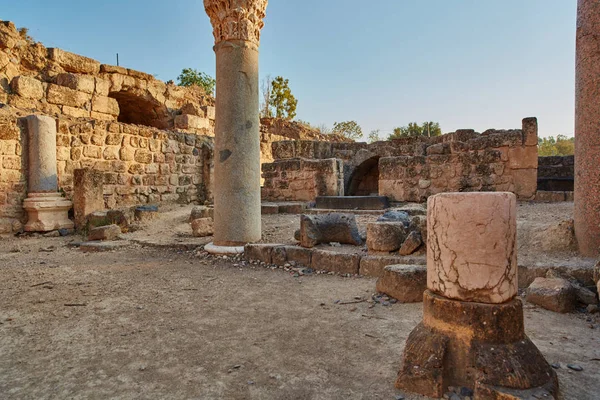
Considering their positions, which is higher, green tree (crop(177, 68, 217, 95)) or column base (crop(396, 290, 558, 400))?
green tree (crop(177, 68, 217, 95))

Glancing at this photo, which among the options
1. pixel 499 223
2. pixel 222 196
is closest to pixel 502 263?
pixel 499 223

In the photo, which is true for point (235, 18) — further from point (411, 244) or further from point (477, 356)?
point (477, 356)

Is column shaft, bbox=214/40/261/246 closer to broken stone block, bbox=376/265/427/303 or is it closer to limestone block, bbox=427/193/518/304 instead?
broken stone block, bbox=376/265/427/303

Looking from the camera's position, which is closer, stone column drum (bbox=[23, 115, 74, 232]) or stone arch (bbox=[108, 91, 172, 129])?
stone column drum (bbox=[23, 115, 74, 232])

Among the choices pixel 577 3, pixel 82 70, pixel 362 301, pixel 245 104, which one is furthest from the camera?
pixel 82 70

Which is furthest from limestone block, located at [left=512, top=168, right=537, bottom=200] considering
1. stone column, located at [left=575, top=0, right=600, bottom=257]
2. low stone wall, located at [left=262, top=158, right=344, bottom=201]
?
stone column, located at [left=575, top=0, right=600, bottom=257]

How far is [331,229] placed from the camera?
5.21m

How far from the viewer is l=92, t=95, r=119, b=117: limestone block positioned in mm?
11633

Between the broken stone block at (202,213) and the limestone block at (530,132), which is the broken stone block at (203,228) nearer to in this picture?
the broken stone block at (202,213)

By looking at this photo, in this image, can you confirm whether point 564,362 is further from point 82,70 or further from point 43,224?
point 82,70

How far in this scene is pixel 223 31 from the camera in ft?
18.0

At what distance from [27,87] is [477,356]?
1190 cm

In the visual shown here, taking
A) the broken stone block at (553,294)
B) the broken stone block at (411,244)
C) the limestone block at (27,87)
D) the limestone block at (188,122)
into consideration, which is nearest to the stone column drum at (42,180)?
the limestone block at (27,87)

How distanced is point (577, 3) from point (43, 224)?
8.80m
